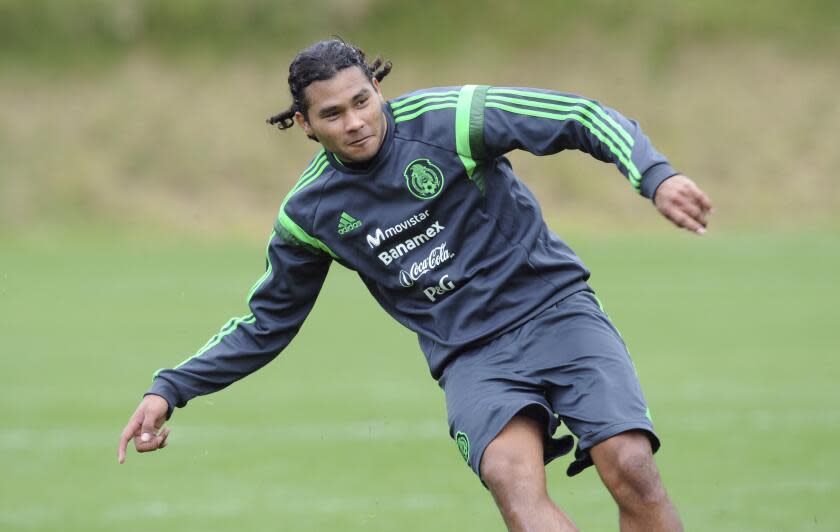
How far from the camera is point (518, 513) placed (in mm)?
4242

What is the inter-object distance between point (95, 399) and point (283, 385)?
1.45 metres

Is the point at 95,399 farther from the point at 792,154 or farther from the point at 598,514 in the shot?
the point at 792,154

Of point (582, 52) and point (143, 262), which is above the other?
point (582, 52)

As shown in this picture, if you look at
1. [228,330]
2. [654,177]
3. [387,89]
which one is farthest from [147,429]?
[387,89]

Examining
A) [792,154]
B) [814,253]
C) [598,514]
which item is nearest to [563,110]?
[598,514]

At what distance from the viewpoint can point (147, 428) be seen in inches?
196

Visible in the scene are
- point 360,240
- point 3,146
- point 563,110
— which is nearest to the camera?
point 563,110

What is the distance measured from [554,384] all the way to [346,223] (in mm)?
942

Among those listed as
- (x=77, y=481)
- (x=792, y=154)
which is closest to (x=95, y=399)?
(x=77, y=481)

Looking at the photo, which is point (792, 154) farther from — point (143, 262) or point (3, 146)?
point (3, 146)

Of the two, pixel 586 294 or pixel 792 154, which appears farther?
pixel 792 154

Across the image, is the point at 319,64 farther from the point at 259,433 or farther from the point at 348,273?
the point at 348,273

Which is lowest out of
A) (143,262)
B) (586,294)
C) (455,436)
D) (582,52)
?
(455,436)

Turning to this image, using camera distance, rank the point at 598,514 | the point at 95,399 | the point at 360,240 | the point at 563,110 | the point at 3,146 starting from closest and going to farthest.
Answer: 1. the point at 563,110
2. the point at 360,240
3. the point at 598,514
4. the point at 95,399
5. the point at 3,146
